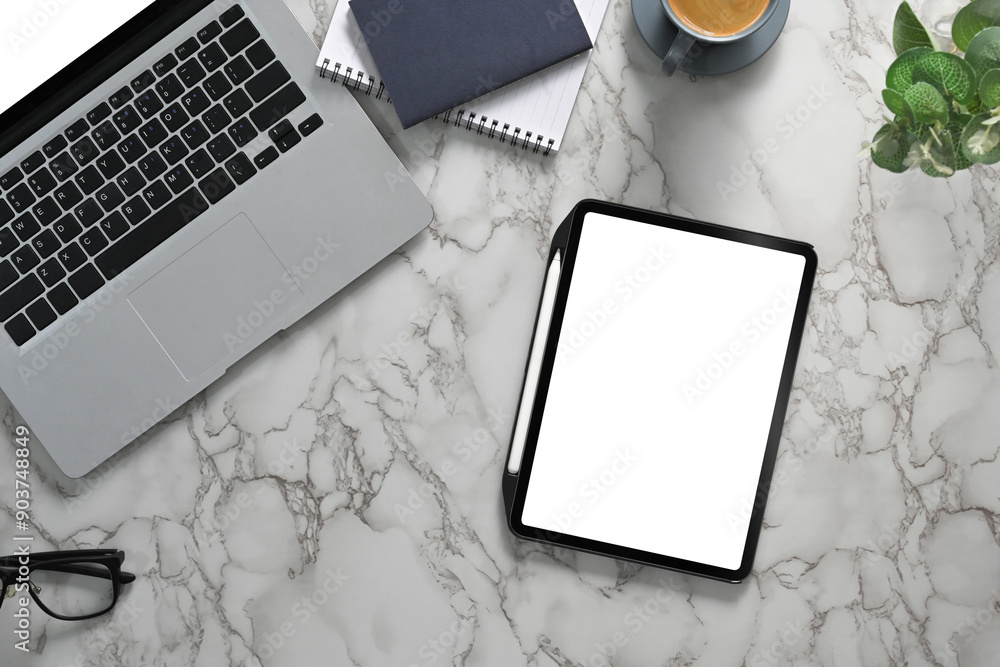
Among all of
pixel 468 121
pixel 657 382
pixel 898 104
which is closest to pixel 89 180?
pixel 468 121

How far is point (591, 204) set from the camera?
0.69 m

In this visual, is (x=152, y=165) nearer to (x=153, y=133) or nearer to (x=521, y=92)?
(x=153, y=133)

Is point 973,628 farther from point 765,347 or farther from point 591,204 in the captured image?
point 591,204

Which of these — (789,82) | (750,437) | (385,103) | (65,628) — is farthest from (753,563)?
(65,628)

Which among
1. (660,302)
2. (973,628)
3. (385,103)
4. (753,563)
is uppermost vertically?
(385,103)

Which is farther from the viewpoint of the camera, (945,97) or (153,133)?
(153,133)

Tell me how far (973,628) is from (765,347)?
0.40m

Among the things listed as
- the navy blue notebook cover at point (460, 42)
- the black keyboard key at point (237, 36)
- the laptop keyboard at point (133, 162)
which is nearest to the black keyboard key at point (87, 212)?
the laptop keyboard at point (133, 162)

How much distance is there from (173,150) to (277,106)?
0.11 meters

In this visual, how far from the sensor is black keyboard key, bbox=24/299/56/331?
27.9 inches

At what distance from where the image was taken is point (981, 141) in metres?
0.52

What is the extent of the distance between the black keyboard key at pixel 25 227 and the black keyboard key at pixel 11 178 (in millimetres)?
33

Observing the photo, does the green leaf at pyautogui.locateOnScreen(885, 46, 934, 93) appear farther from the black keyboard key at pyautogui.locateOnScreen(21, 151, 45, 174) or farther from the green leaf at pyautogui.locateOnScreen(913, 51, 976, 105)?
the black keyboard key at pyautogui.locateOnScreen(21, 151, 45, 174)

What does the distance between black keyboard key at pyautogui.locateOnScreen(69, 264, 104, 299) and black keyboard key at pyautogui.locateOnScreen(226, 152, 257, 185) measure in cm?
17
